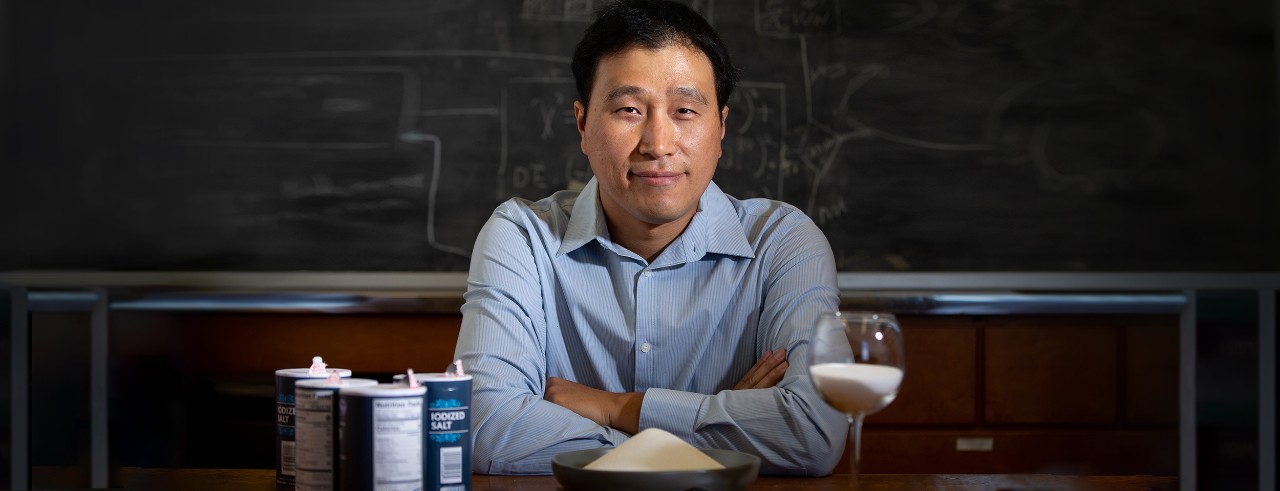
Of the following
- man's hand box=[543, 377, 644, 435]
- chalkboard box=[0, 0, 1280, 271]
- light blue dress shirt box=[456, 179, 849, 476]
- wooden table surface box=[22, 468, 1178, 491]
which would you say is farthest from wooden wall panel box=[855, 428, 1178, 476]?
wooden table surface box=[22, 468, 1178, 491]

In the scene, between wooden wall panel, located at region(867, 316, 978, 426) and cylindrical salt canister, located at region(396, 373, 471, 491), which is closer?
cylindrical salt canister, located at region(396, 373, 471, 491)

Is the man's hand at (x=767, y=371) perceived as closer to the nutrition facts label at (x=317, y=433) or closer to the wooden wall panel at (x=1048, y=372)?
the nutrition facts label at (x=317, y=433)

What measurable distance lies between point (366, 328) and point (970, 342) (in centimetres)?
171

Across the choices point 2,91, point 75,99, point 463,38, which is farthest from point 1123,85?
point 2,91

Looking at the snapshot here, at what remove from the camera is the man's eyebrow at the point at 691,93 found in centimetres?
178

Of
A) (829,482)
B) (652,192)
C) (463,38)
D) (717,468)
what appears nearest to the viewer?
(717,468)

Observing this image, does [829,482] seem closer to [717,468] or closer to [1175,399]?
[717,468]

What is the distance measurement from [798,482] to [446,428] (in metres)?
0.48

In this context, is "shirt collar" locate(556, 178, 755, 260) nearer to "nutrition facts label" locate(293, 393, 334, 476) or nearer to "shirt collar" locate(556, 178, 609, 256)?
"shirt collar" locate(556, 178, 609, 256)

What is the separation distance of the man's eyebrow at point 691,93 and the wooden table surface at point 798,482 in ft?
2.26

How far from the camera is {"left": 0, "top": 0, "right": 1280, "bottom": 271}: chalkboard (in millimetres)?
3301

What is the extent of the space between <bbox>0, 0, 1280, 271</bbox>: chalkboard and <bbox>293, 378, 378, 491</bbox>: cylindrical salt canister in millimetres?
2270

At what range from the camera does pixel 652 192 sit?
1781 millimetres

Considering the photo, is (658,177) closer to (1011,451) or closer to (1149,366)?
(1011,451)
